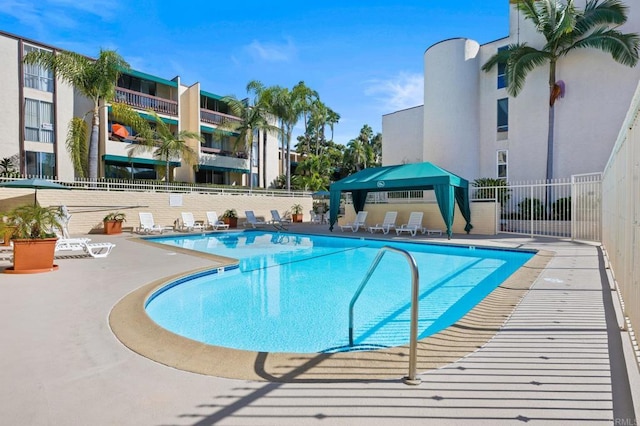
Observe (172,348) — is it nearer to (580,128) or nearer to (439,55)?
(580,128)

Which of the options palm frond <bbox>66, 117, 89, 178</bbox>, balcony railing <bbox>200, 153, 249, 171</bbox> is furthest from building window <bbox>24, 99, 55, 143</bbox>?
balcony railing <bbox>200, 153, 249, 171</bbox>

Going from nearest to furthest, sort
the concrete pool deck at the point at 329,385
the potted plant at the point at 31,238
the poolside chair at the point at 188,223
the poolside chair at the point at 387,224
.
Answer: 1. the concrete pool deck at the point at 329,385
2. the potted plant at the point at 31,238
3. the poolside chair at the point at 387,224
4. the poolside chair at the point at 188,223

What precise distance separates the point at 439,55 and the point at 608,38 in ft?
25.4

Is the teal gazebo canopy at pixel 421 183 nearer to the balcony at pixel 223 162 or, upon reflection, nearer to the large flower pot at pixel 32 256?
the large flower pot at pixel 32 256

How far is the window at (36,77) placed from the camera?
20.9m

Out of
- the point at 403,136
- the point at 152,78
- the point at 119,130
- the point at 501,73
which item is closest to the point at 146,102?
the point at 152,78

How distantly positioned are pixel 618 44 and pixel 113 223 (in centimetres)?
2451

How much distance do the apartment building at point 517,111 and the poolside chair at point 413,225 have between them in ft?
15.4

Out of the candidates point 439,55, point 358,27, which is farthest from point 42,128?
point 439,55

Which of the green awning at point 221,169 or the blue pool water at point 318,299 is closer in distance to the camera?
the blue pool water at point 318,299

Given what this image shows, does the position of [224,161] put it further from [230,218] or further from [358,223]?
[358,223]

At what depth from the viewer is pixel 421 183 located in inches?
570

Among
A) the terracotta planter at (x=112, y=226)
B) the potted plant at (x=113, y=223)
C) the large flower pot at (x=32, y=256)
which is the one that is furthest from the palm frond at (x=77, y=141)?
the large flower pot at (x=32, y=256)

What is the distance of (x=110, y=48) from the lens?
18.2 meters
